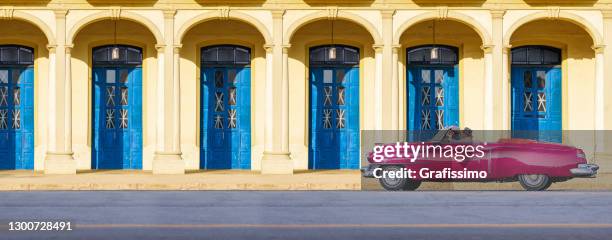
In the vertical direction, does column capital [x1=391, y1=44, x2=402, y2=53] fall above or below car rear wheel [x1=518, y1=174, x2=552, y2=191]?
above

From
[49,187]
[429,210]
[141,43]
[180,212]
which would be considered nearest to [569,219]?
[429,210]

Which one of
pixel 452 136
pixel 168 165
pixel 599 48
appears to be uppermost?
pixel 599 48

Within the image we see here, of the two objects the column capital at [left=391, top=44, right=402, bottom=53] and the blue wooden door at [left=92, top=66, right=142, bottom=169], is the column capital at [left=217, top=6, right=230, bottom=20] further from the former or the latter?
the column capital at [left=391, top=44, right=402, bottom=53]

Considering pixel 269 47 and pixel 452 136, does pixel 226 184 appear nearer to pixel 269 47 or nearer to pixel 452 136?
pixel 452 136

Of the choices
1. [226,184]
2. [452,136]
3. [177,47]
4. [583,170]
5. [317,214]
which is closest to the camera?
[317,214]

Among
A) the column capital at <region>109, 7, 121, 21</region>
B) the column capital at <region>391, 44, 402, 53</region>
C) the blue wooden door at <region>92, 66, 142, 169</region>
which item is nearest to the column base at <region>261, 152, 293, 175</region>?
the column capital at <region>391, 44, 402, 53</region>

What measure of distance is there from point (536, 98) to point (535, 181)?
10.1 m

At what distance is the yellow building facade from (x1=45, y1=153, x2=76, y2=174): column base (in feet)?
0.08

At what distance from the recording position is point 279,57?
2673 cm

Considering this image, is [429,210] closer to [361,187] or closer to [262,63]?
[361,187]

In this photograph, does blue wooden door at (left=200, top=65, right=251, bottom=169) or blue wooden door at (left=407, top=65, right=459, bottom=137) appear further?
blue wooden door at (left=407, top=65, right=459, bottom=137)

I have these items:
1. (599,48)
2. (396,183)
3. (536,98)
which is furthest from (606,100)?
(396,183)

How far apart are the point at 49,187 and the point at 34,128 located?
712cm

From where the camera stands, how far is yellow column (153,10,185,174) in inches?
1049
